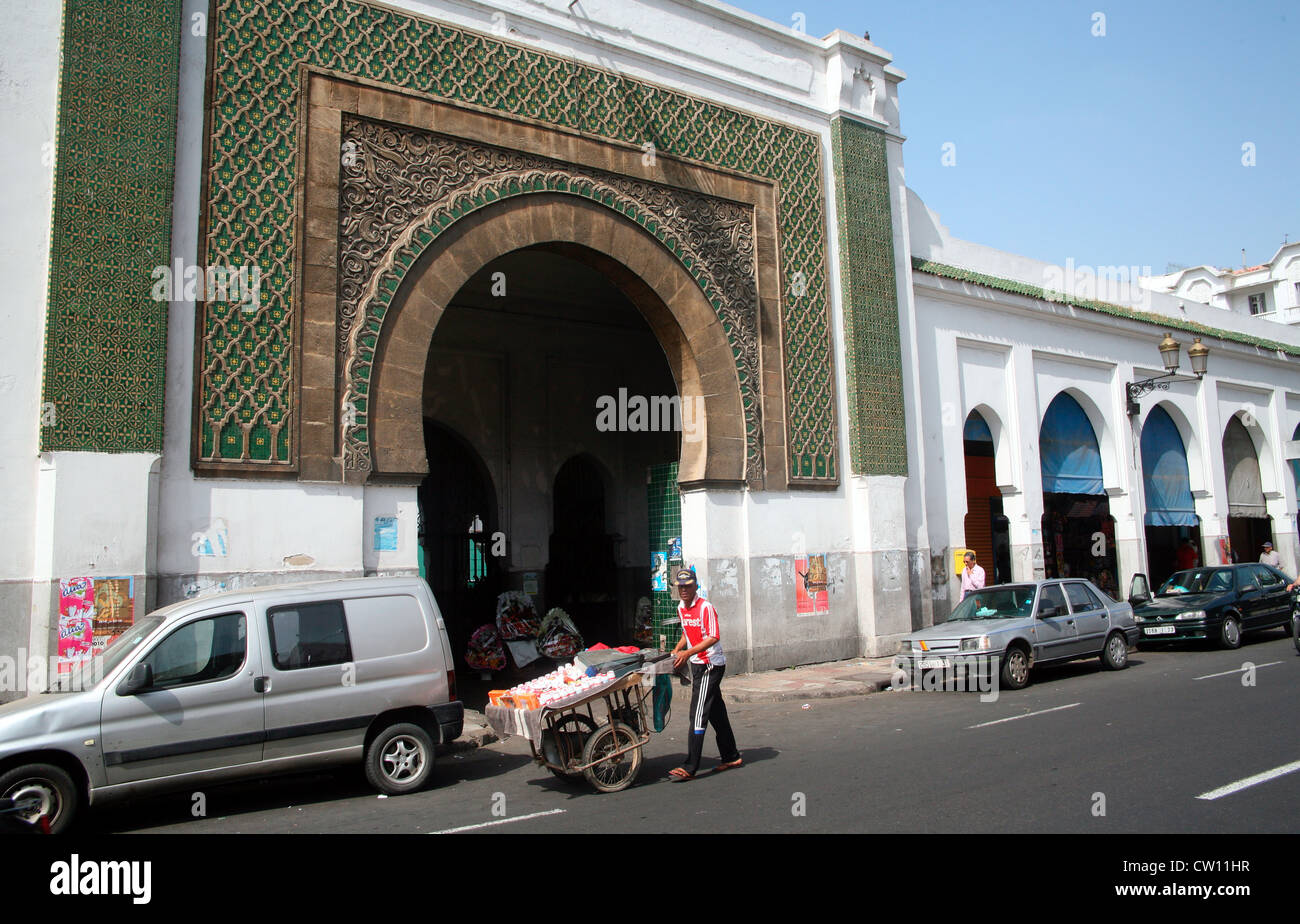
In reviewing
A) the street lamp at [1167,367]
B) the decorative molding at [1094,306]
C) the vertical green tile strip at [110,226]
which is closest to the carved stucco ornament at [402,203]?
the vertical green tile strip at [110,226]

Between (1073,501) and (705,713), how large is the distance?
16.4m

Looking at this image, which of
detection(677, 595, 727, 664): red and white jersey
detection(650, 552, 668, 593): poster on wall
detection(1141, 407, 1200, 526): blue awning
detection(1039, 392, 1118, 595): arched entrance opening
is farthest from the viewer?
detection(1141, 407, 1200, 526): blue awning

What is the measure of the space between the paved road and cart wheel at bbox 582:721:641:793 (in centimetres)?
11

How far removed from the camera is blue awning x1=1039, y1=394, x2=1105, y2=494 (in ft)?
62.4

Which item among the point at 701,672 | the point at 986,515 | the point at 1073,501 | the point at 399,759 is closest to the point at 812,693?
the point at 701,672

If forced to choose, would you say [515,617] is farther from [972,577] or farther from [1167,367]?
[1167,367]

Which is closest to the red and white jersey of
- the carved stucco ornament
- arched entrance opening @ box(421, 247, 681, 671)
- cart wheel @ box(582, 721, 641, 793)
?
cart wheel @ box(582, 721, 641, 793)

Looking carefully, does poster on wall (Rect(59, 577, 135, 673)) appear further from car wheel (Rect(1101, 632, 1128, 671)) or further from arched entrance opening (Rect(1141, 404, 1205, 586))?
arched entrance opening (Rect(1141, 404, 1205, 586))

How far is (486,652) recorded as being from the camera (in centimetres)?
1468

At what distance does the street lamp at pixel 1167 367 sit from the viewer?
62.0 ft

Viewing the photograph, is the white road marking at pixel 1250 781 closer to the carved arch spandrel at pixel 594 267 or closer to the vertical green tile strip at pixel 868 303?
the carved arch spandrel at pixel 594 267

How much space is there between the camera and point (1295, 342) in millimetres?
26344
